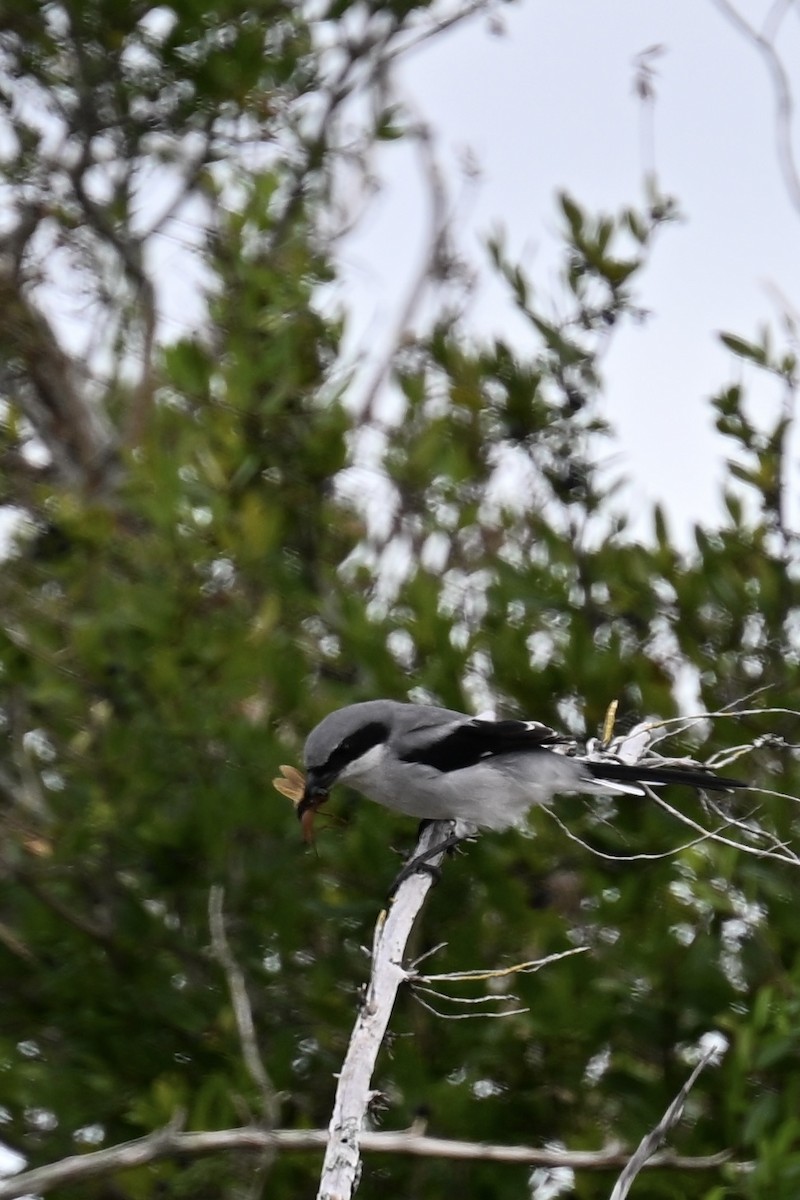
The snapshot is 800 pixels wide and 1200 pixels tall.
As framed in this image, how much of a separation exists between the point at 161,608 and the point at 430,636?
0.67 meters

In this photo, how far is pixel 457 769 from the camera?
3.88 m

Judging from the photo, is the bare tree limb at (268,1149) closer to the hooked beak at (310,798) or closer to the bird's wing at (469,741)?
the hooked beak at (310,798)

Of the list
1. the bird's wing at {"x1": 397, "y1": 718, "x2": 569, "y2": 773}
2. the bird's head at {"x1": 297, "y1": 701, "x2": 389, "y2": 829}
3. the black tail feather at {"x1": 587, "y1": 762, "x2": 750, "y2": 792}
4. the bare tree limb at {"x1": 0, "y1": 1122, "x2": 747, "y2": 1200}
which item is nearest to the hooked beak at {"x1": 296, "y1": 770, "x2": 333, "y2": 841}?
the bird's head at {"x1": 297, "y1": 701, "x2": 389, "y2": 829}

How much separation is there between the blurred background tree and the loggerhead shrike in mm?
124

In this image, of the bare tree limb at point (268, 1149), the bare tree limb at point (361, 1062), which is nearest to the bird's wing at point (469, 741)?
the bare tree limb at point (361, 1062)

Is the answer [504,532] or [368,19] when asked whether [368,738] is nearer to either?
[504,532]

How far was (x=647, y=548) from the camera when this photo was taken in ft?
13.7

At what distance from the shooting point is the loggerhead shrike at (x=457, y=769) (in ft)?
11.9

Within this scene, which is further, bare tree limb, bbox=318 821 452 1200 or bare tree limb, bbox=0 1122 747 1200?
bare tree limb, bbox=0 1122 747 1200

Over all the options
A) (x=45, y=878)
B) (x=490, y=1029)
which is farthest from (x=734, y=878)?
(x=45, y=878)

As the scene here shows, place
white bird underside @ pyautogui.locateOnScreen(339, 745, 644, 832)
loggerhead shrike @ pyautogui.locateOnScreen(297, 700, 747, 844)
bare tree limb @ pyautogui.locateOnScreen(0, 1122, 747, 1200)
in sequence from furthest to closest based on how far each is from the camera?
white bird underside @ pyautogui.locateOnScreen(339, 745, 644, 832) < loggerhead shrike @ pyautogui.locateOnScreen(297, 700, 747, 844) < bare tree limb @ pyautogui.locateOnScreen(0, 1122, 747, 1200)

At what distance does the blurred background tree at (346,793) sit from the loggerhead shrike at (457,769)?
124mm

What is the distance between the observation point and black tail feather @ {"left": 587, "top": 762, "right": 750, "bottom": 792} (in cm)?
350

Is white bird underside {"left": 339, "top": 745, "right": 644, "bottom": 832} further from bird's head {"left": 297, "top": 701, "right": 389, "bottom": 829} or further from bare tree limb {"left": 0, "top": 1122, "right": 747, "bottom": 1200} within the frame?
bare tree limb {"left": 0, "top": 1122, "right": 747, "bottom": 1200}
